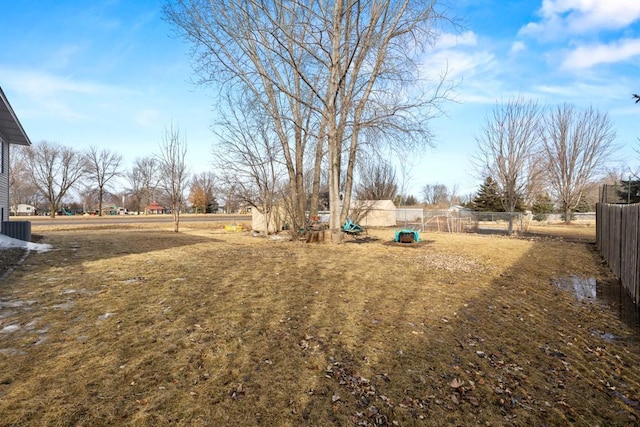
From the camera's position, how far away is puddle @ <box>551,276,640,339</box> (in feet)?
18.8

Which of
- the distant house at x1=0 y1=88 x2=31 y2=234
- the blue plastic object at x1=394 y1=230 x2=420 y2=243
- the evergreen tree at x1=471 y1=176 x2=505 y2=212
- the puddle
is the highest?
the distant house at x1=0 y1=88 x2=31 y2=234

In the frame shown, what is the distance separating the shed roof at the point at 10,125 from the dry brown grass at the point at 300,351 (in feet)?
24.3

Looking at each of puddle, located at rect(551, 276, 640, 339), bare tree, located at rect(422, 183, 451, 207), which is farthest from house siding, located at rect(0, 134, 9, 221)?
bare tree, located at rect(422, 183, 451, 207)

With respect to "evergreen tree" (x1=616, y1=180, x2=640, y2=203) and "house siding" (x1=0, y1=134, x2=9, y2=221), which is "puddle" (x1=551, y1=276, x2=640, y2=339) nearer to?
"evergreen tree" (x1=616, y1=180, x2=640, y2=203)

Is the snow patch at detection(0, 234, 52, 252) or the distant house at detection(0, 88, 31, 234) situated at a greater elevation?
the distant house at detection(0, 88, 31, 234)

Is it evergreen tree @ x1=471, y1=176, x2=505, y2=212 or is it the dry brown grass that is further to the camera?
evergreen tree @ x1=471, y1=176, x2=505, y2=212

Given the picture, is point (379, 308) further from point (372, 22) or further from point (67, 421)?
point (372, 22)

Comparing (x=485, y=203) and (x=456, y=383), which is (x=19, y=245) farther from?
(x=485, y=203)

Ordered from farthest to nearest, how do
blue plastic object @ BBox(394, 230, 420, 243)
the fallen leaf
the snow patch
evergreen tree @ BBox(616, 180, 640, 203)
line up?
blue plastic object @ BBox(394, 230, 420, 243) → evergreen tree @ BBox(616, 180, 640, 203) → the snow patch → the fallen leaf

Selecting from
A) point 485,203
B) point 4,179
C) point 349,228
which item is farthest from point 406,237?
point 485,203

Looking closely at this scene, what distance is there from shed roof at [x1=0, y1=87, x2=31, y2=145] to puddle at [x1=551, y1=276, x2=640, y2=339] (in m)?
16.5

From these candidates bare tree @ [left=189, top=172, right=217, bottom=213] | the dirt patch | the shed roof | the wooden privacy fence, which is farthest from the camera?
bare tree @ [left=189, top=172, right=217, bottom=213]

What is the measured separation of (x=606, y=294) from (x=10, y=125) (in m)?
19.5

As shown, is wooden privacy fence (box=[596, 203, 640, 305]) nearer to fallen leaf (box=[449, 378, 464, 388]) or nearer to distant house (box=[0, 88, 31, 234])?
fallen leaf (box=[449, 378, 464, 388])
